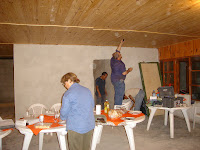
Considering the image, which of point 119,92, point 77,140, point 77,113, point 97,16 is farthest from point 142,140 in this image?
point 97,16

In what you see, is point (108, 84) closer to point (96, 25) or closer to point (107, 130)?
point (107, 130)

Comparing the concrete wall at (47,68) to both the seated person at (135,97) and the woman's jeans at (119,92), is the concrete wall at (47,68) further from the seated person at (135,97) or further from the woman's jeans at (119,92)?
the woman's jeans at (119,92)

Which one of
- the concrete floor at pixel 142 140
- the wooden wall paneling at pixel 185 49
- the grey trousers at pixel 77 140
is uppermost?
the wooden wall paneling at pixel 185 49

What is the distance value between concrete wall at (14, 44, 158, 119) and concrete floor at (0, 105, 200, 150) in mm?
1556

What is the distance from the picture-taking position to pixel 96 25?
394cm

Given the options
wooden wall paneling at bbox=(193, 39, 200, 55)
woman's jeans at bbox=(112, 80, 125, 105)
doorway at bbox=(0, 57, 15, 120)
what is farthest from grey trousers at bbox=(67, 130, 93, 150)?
doorway at bbox=(0, 57, 15, 120)

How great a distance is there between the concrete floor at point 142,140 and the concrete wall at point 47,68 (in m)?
1.56

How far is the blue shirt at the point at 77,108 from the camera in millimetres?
2400

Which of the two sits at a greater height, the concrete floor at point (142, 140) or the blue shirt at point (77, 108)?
the blue shirt at point (77, 108)

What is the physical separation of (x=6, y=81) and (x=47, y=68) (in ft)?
19.0

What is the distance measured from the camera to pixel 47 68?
20.9ft

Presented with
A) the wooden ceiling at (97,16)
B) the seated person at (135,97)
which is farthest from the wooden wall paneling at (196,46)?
the seated person at (135,97)

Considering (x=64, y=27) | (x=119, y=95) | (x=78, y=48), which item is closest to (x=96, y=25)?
(x=64, y=27)

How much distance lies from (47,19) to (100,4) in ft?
3.96
